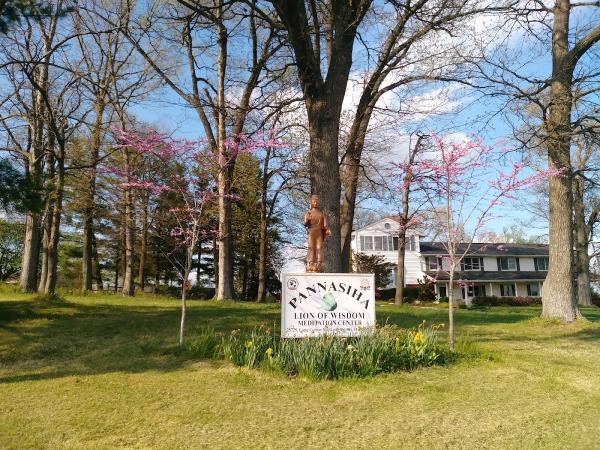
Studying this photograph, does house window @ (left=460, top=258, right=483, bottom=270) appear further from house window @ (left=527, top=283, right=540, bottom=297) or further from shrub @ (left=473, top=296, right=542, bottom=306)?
shrub @ (left=473, top=296, right=542, bottom=306)

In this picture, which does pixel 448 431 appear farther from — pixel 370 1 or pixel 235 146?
pixel 235 146

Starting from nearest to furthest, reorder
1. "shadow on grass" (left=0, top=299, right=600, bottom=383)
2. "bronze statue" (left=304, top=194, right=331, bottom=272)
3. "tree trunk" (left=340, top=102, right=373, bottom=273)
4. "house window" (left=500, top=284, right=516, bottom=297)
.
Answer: "shadow on grass" (left=0, top=299, right=600, bottom=383), "bronze statue" (left=304, top=194, right=331, bottom=272), "tree trunk" (left=340, top=102, right=373, bottom=273), "house window" (left=500, top=284, right=516, bottom=297)

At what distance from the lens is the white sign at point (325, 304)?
7.23m

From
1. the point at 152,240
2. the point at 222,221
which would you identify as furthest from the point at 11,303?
the point at 152,240

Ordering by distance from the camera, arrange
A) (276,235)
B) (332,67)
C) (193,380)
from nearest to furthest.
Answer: (193,380) < (332,67) < (276,235)

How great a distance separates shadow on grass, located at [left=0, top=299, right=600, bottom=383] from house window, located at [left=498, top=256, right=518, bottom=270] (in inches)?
1472

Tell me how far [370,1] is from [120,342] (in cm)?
845

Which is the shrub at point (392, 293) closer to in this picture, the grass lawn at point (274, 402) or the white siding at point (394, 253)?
the white siding at point (394, 253)

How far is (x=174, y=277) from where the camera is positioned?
1414 inches

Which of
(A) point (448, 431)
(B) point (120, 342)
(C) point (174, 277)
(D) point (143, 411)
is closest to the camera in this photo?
(A) point (448, 431)

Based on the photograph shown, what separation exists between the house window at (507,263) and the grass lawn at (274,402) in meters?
40.8

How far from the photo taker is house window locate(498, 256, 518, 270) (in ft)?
153

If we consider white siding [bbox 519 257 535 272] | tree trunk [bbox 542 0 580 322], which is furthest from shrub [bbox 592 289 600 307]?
tree trunk [bbox 542 0 580 322]

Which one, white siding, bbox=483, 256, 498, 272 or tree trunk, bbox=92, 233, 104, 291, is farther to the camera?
white siding, bbox=483, 256, 498, 272
